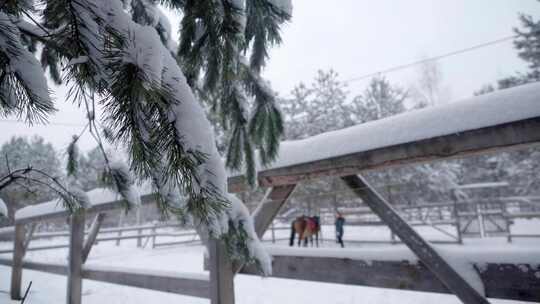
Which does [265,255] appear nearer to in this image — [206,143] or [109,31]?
[206,143]

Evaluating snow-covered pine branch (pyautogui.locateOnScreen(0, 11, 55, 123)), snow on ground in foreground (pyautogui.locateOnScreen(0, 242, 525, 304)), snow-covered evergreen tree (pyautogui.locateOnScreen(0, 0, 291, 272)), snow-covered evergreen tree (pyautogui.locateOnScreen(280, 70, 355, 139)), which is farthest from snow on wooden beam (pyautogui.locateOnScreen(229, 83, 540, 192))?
snow-covered evergreen tree (pyautogui.locateOnScreen(280, 70, 355, 139))

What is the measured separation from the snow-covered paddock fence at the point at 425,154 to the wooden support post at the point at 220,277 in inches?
20.2

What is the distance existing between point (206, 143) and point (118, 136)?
22cm

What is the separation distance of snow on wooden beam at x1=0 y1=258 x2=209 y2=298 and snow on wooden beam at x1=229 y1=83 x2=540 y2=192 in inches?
51.8

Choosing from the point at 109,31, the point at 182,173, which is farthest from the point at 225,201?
the point at 109,31

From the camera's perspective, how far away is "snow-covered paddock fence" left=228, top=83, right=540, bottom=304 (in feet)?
4.51

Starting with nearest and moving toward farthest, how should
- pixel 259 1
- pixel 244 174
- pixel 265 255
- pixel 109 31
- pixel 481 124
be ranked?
1. pixel 109 31
2. pixel 481 124
3. pixel 259 1
4. pixel 265 255
5. pixel 244 174

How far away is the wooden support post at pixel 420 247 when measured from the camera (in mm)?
1597

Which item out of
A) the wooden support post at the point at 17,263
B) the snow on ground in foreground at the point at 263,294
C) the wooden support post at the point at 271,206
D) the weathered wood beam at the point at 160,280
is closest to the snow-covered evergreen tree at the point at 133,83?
the wooden support post at the point at 271,206

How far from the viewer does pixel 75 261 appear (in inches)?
167

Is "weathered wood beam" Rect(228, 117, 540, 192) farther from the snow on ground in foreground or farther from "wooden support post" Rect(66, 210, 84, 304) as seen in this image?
"wooden support post" Rect(66, 210, 84, 304)

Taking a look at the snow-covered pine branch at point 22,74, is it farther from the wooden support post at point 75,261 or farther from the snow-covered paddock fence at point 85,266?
the wooden support post at point 75,261

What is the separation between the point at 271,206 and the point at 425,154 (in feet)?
3.93

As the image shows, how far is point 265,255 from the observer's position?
6.00 feet
